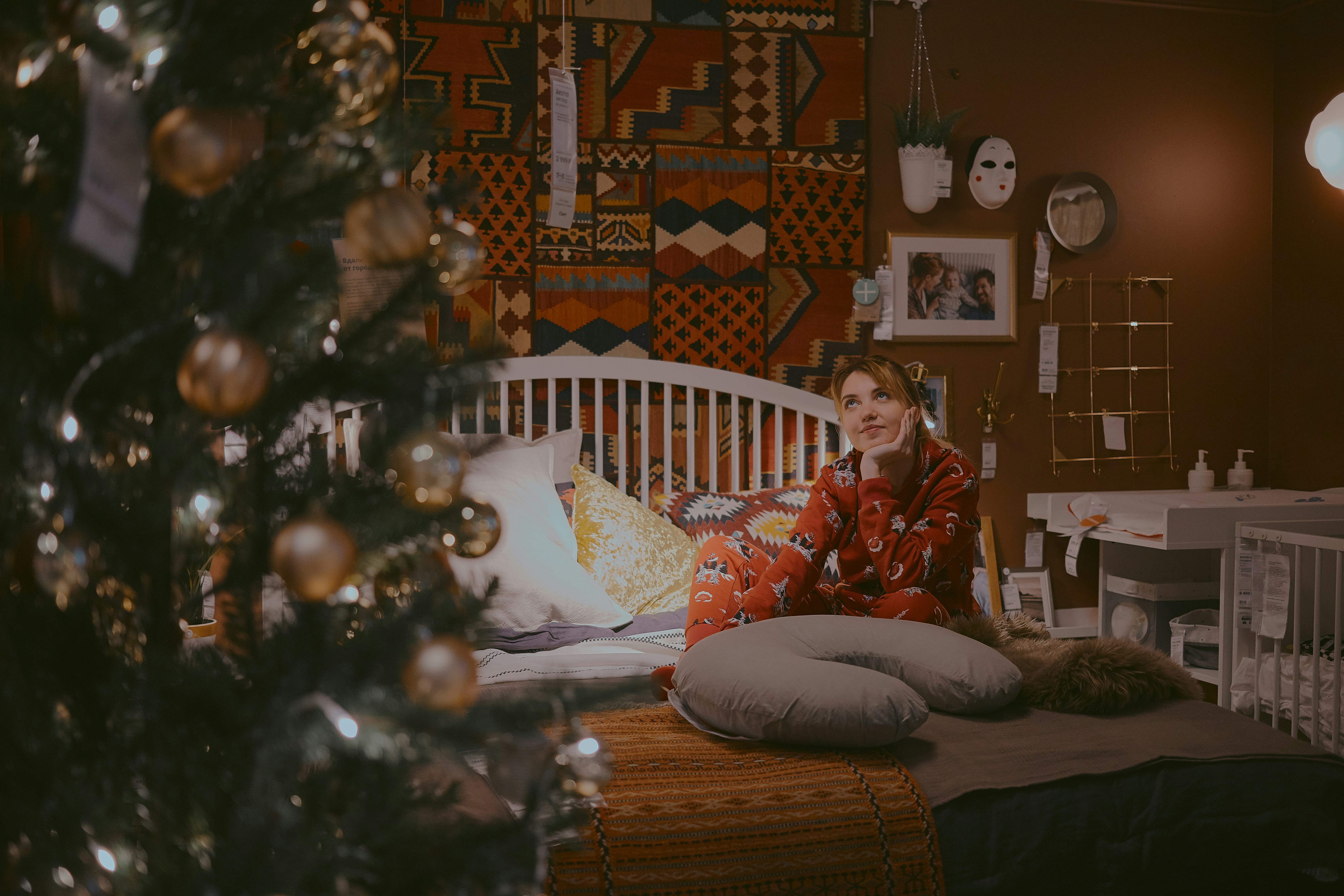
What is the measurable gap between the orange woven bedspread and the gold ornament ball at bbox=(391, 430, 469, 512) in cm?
77

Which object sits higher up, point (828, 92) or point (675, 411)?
point (828, 92)

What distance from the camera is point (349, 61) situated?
57 cm

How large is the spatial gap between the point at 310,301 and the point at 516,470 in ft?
6.60

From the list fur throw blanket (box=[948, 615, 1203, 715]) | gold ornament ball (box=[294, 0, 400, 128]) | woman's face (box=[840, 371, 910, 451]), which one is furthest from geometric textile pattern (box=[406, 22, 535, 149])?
gold ornament ball (box=[294, 0, 400, 128])

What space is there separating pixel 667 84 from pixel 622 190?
0.39 m

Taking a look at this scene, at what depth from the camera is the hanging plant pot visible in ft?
10.3

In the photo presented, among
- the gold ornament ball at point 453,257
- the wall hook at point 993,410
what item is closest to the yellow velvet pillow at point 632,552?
the wall hook at point 993,410

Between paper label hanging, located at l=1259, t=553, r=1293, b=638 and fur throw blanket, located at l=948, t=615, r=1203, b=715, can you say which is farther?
paper label hanging, located at l=1259, t=553, r=1293, b=638

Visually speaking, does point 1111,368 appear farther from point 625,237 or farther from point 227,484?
point 227,484

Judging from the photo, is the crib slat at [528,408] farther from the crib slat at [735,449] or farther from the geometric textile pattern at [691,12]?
the geometric textile pattern at [691,12]

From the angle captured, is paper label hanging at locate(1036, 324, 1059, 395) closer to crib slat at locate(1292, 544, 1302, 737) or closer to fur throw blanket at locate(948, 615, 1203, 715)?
crib slat at locate(1292, 544, 1302, 737)

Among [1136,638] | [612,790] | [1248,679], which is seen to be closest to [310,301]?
[612,790]

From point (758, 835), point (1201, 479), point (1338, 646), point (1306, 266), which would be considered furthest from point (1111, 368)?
point (758, 835)

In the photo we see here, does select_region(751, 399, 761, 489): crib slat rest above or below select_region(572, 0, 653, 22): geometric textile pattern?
below
